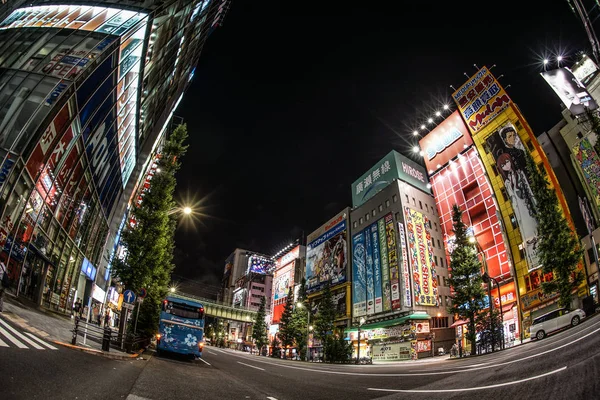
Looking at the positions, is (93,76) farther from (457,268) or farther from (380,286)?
(380,286)

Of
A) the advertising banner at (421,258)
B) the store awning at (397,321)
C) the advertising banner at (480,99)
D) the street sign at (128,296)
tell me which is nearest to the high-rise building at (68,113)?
the street sign at (128,296)

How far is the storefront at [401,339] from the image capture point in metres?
38.1

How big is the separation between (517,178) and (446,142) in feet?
56.8

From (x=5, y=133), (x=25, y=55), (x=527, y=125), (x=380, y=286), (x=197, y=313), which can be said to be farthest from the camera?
(x=380, y=286)

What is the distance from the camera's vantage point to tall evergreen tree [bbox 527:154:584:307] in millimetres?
24294

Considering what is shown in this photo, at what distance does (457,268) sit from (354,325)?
102 feet

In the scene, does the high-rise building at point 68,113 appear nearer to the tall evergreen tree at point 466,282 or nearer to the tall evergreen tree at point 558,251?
the tall evergreen tree at point 466,282

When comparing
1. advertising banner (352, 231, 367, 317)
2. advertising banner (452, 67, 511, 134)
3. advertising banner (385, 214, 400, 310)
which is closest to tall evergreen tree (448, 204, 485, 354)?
advertising banner (385, 214, 400, 310)

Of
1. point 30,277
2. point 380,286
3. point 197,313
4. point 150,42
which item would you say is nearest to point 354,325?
point 380,286

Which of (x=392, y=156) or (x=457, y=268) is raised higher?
(x=392, y=156)

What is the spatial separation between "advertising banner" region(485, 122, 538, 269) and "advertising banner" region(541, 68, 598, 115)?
887 centimetres

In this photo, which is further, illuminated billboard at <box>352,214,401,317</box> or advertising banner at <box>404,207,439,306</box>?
illuminated billboard at <box>352,214,401,317</box>

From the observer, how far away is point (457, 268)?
2573cm

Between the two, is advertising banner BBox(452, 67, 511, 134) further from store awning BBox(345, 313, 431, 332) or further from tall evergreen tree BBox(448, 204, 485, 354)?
store awning BBox(345, 313, 431, 332)
